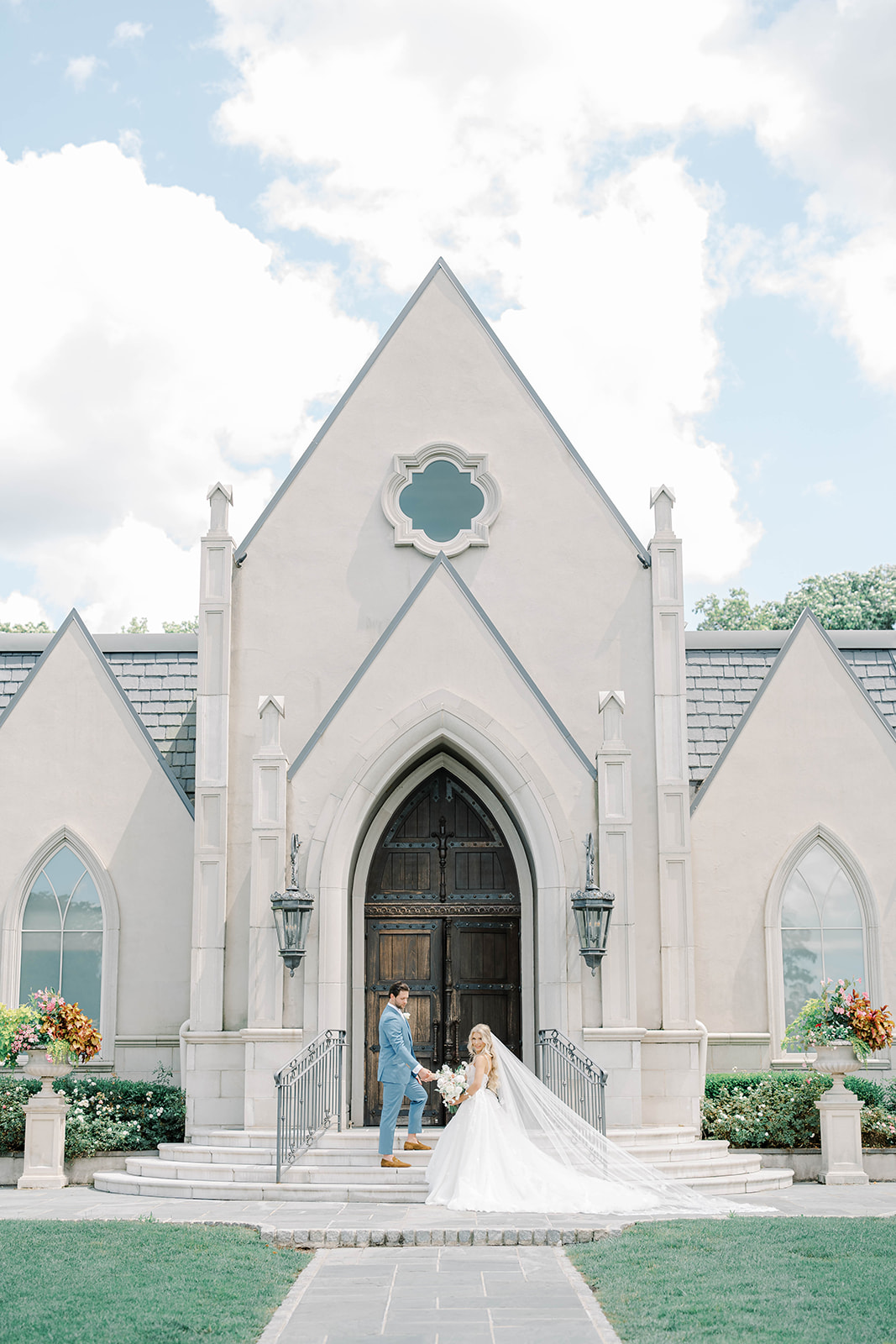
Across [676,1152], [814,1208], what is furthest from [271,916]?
[814,1208]

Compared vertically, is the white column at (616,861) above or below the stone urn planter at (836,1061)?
above

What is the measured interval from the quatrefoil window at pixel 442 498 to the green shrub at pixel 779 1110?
7574mm

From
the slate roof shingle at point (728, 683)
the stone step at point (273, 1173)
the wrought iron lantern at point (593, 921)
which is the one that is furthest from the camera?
the slate roof shingle at point (728, 683)

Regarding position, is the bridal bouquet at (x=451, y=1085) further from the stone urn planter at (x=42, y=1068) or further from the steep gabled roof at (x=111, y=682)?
the steep gabled roof at (x=111, y=682)

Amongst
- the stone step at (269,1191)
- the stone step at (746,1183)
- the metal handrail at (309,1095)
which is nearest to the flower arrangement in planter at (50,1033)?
the stone step at (269,1191)

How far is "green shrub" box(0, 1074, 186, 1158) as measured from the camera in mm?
15344

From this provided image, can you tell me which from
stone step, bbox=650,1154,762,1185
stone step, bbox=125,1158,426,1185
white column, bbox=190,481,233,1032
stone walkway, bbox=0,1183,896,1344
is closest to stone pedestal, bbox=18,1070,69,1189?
stone walkway, bbox=0,1183,896,1344

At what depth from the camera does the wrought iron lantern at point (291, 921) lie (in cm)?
1514

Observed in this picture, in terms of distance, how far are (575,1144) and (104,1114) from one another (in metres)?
6.04

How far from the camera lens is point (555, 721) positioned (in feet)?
52.5

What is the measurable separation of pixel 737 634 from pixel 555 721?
18.3 feet

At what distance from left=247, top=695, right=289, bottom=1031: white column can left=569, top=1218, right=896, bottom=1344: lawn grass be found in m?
5.69

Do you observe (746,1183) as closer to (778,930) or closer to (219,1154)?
(778,930)

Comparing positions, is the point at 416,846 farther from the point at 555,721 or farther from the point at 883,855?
the point at 883,855
